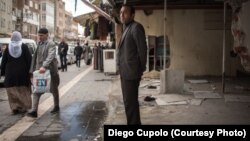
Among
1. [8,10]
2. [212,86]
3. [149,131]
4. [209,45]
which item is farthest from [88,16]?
[8,10]

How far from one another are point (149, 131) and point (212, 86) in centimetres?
921

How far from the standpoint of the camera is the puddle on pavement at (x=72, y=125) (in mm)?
7798

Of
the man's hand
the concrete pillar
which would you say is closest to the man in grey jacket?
the man's hand

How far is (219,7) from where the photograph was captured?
17062 mm

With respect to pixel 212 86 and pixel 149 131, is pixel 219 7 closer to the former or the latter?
pixel 212 86

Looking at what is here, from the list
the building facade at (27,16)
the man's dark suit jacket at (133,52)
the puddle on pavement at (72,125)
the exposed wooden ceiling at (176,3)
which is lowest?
the puddle on pavement at (72,125)

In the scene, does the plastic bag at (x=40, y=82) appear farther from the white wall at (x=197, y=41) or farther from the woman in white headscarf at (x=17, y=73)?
the white wall at (x=197, y=41)

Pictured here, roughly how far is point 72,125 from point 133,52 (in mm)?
2554

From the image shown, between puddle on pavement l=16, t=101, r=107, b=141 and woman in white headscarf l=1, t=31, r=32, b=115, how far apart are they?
2.51 ft

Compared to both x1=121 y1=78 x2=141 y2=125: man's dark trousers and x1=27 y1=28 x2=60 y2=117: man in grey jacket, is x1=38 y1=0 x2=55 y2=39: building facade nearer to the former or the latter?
x1=27 y1=28 x2=60 y2=117: man in grey jacket

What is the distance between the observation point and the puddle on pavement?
7798mm

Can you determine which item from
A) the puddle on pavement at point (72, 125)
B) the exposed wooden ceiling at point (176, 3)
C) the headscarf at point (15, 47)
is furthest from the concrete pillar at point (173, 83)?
the exposed wooden ceiling at point (176, 3)

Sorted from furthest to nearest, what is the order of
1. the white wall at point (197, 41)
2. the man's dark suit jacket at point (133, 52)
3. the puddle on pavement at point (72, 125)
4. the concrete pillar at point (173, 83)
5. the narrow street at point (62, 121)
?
the white wall at point (197, 41) → the concrete pillar at point (173, 83) → the narrow street at point (62, 121) → the puddle on pavement at point (72, 125) → the man's dark suit jacket at point (133, 52)

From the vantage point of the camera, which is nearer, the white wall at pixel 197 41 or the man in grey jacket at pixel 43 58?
the man in grey jacket at pixel 43 58
